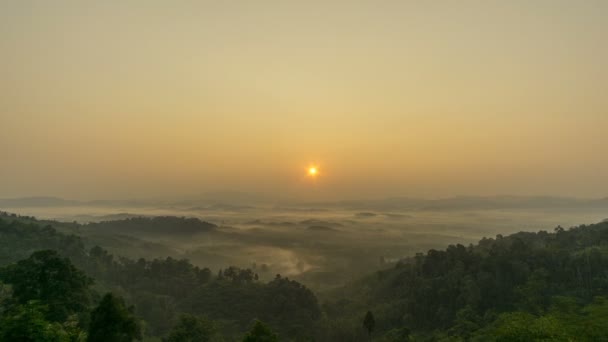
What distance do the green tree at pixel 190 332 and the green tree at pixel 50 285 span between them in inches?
527

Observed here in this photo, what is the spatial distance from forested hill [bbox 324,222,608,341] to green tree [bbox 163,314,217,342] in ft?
138

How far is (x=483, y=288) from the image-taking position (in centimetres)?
9506

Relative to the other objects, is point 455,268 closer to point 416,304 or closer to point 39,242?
point 416,304

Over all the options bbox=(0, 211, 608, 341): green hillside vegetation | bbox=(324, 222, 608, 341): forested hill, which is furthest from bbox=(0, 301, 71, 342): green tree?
bbox=(324, 222, 608, 341): forested hill

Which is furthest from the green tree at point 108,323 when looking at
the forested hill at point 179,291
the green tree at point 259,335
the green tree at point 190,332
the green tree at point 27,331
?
the forested hill at point 179,291

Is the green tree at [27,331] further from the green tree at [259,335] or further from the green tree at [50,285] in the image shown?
the green tree at [50,285]

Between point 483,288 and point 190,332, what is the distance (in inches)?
3082

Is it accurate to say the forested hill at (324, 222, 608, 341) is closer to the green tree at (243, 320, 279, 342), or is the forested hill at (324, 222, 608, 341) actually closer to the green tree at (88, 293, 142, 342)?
the green tree at (243, 320, 279, 342)

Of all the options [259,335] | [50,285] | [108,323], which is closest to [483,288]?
[259,335]

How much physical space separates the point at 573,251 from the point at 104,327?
4839 inches

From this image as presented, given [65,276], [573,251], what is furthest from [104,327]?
[573,251]

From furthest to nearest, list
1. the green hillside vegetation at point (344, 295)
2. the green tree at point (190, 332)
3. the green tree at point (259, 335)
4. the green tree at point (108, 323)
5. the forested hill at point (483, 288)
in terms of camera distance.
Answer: the forested hill at point (483, 288), the green tree at point (190, 332), the green hillside vegetation at point (344, 295), the green tree at point (108, 323), the green tree at point (259, 335)

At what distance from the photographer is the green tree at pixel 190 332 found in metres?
52.0

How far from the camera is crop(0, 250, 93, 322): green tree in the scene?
39188 mm
